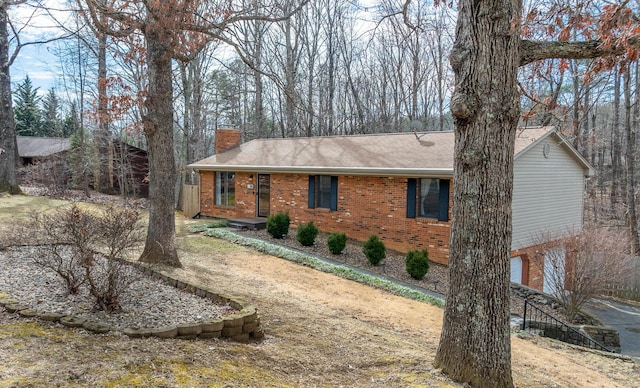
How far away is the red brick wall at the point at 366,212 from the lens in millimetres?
12492

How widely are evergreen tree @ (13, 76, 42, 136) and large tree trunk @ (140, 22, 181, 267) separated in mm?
37888

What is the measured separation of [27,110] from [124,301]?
44.0m

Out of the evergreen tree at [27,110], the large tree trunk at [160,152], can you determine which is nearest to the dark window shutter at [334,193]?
the large tree trunk at [160,152]

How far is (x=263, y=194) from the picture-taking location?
16844 mm

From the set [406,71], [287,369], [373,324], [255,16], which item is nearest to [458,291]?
[287,369]

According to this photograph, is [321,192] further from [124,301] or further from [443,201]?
[124,301]

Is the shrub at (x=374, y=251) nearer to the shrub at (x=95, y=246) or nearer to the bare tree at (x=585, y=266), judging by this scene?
the bare tree at (x=585, y=266)

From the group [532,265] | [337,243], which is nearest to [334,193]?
[337,243]

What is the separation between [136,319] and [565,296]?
10.9 meters

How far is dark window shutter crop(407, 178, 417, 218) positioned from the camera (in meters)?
12.7

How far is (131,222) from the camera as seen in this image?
4.70 m

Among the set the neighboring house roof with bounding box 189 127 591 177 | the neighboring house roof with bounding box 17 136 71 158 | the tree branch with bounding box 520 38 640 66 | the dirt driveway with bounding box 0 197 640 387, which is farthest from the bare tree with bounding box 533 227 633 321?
the neighboring house roof with bounding box 17 136 71 158

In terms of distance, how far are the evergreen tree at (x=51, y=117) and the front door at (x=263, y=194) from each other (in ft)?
87.6

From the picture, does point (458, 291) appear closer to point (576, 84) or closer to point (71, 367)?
point (71, 367)
